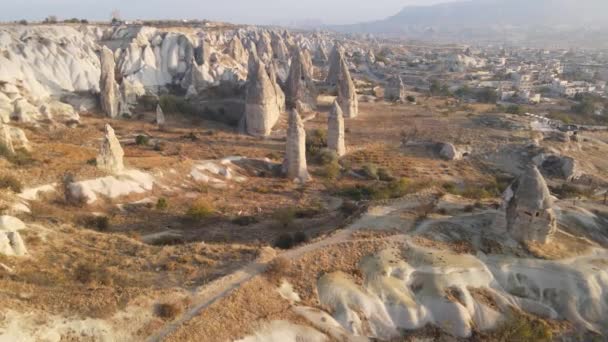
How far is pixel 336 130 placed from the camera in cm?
3397

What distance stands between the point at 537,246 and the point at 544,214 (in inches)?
50.0

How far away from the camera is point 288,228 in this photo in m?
20.5

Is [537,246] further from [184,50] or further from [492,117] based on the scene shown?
[184,50]

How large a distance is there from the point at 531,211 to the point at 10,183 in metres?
20.8

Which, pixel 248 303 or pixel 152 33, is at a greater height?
pixel 152 33

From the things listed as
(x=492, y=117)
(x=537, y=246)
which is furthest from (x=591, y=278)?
(x=492, y=117)

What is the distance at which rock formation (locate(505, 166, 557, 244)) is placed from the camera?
1725cm

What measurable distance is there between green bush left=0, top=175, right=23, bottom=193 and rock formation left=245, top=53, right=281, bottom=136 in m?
21.2

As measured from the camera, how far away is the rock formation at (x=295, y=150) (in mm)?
28000

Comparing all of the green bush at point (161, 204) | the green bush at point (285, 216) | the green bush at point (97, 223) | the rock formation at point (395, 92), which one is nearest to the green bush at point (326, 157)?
the green bush at point (285, 216)

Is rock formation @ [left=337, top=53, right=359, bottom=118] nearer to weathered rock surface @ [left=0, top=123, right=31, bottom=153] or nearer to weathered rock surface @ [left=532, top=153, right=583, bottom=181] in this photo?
weathered rock surface @ [left=532, top=153, right=583, bottom=181]

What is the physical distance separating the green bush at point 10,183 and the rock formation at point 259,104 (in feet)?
69.6

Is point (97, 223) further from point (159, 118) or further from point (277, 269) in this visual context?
point (159, 118)

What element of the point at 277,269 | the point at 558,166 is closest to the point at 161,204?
the point at 277,269
